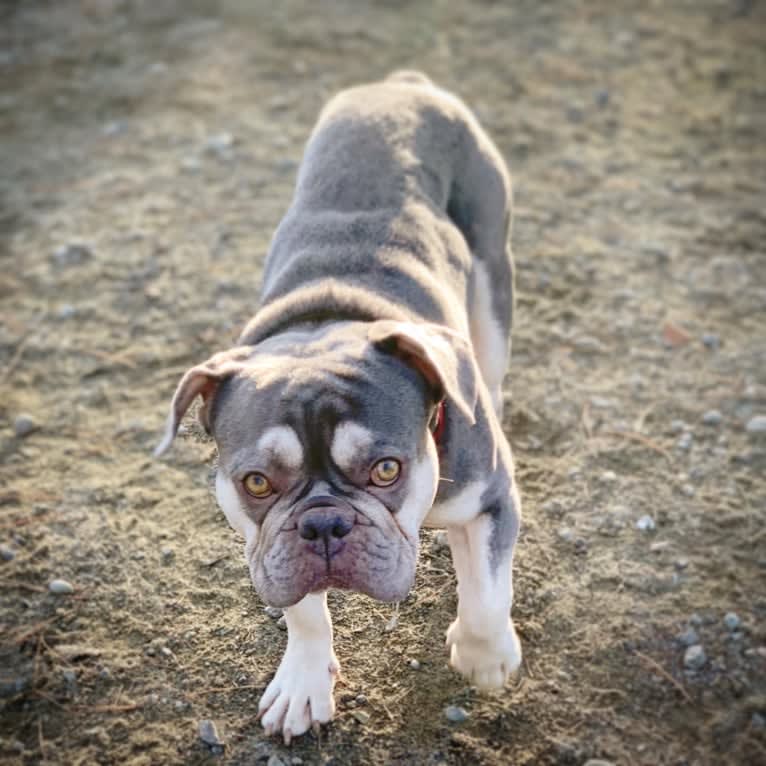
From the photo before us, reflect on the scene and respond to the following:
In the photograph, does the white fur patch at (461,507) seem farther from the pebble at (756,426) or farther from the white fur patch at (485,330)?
the pebble at (756,426)

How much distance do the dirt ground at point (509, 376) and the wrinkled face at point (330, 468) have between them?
624mm

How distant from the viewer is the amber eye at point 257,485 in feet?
11.6

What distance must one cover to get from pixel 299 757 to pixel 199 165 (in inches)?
198

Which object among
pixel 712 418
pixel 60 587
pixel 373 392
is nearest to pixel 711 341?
pixel 712 418

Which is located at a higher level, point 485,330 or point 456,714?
point 485,330

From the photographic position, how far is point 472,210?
16.3 ft

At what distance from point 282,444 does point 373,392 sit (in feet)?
1.18

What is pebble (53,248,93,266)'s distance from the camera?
A: 22.7 ft

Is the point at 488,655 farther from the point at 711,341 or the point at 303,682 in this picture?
the point at 711,341

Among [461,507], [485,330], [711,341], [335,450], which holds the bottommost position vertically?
[711,341]

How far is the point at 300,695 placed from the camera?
4.06 meters

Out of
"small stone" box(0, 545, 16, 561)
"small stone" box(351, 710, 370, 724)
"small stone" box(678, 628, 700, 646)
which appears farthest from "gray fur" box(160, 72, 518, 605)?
"small stone" box(0, 545, 16, 561)

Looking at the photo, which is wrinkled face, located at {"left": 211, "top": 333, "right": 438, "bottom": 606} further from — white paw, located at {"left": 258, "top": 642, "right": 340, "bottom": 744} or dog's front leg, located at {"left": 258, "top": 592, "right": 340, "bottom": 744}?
white paw, located at {"left": 258, "top": 642, "right": 340, "bottom": 744}

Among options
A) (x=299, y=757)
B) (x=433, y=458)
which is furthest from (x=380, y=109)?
(x=299, y=757)
